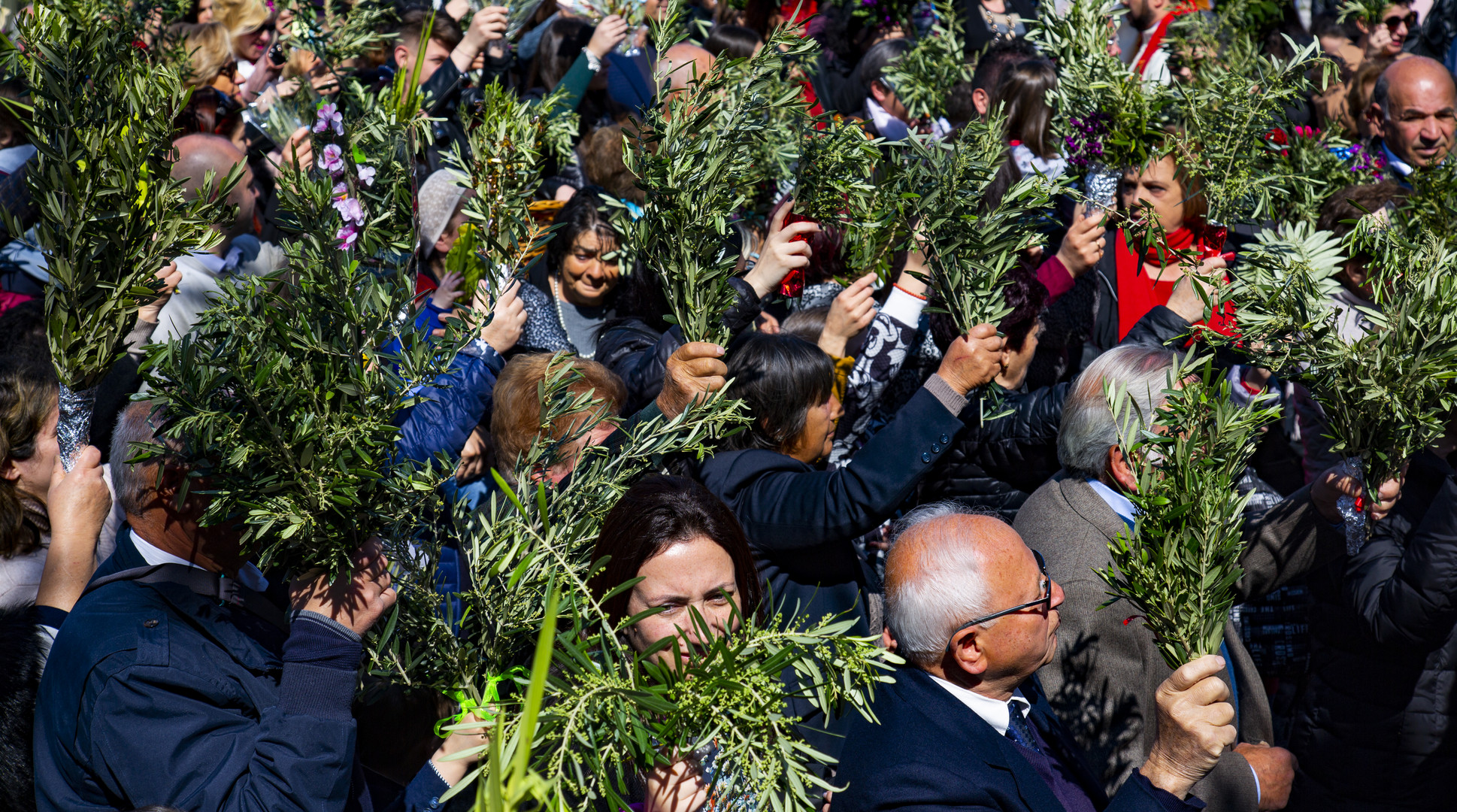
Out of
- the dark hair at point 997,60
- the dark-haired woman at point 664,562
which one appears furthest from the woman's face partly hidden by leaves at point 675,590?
the dark hair at point 997,60

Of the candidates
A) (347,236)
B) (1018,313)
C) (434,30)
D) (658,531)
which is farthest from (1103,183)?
(434,30)

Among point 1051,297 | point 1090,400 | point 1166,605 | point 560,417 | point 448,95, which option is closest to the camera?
point 1166,605

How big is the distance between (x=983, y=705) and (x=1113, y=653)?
2.29ft

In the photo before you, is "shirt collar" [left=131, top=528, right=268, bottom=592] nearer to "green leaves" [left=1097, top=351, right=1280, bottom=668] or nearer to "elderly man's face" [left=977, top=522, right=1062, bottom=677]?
"elderly man's face" [left=977, top=522, right=1062, bottom=677]

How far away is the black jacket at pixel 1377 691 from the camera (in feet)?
11.5

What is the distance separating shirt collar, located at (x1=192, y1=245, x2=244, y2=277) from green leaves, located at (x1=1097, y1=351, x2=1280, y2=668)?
144 inches

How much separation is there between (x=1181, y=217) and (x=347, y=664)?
3695 mm

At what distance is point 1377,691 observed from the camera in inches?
144

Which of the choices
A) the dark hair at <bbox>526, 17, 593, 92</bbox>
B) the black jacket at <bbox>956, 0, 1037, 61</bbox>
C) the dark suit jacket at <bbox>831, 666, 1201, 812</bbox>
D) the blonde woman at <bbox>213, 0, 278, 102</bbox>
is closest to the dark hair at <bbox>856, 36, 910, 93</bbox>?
the black jacket at <bbox>956, 0, 1037, 61</bbox>

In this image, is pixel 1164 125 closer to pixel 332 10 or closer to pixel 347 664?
pixel 347 664

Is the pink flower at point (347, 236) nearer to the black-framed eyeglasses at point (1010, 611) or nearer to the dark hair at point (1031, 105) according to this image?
the black-framed eyeglasses at point (1010, 611)

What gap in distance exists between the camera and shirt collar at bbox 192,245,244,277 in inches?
185

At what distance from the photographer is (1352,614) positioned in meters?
3.55

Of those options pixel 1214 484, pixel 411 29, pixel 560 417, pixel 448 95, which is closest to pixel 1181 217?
pixel 1214 484
